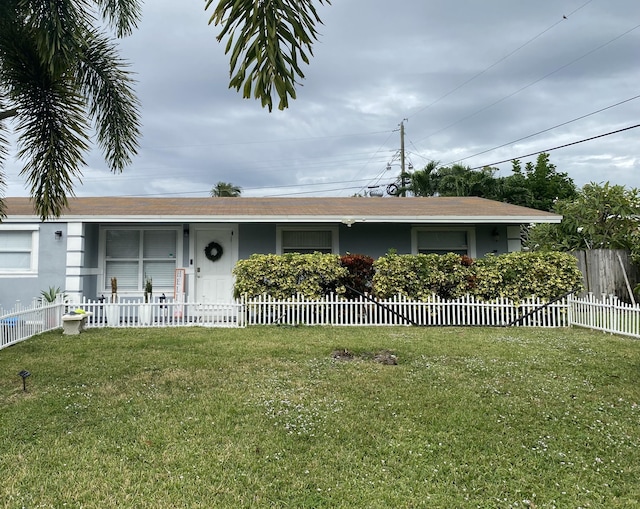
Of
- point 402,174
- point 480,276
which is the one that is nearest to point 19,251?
point 480,276

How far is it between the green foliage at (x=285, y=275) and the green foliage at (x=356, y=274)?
289mm

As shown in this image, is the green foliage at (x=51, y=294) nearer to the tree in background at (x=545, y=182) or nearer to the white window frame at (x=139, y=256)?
the white window frame at (x=139, y=256)

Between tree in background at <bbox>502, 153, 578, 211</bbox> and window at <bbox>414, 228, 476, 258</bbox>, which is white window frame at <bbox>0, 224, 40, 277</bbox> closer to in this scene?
window at <bbox>414, 228, 476, 258</bbox>

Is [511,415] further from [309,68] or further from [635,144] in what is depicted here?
[635,144]

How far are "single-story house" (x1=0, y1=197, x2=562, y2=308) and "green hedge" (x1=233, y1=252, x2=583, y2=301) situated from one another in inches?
53.0

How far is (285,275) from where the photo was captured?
9.54 meters

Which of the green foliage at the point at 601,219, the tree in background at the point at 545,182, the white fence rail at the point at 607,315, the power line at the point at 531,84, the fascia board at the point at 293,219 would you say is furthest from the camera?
the tree in background at the point at 545,182

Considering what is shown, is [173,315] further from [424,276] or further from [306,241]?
[424,276]

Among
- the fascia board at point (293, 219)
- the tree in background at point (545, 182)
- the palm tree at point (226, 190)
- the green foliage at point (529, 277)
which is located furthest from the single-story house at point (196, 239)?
the palm tree at point (226, 190)

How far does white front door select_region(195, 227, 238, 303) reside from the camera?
11336 mm

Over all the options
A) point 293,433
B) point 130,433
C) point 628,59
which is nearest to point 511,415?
point 293,433

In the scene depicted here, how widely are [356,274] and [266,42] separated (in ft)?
25.1

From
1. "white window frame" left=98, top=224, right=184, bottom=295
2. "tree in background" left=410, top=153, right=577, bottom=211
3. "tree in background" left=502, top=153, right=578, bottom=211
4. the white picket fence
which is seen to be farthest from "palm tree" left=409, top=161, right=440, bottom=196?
"white window frame" left=98, top=224, right=184, bottom=295

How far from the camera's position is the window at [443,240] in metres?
11.7
